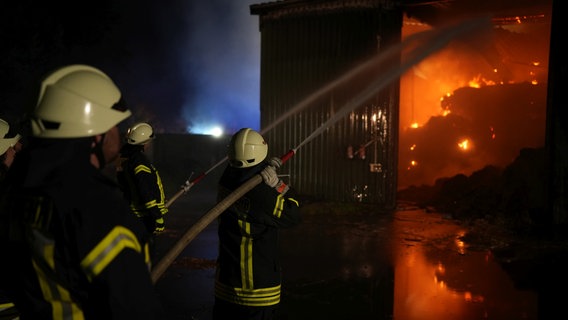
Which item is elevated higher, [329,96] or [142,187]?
[329,96]

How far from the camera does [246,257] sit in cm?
339

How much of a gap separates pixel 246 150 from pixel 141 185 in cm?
197

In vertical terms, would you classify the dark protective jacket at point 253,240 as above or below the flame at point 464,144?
above

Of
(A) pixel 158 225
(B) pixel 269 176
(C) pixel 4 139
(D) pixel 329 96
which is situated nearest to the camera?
(B) pixel 269 176

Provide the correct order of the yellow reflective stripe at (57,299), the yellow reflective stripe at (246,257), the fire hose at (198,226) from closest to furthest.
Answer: the yellow reflective stripe at (57,299)
the fire hose at (198,226)
the yellow reflective stripe at (246,257)

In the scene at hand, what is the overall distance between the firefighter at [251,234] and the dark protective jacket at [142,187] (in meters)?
1.74

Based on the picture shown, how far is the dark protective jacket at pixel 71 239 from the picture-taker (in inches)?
66.4

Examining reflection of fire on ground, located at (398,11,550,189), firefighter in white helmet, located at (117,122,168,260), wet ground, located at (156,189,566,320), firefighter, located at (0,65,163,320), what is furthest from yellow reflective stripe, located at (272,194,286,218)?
reflection of fire on ground, located at (398,11,550,189)

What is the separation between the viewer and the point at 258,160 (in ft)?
11.5

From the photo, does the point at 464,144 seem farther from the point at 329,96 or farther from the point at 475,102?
the point at 329,96

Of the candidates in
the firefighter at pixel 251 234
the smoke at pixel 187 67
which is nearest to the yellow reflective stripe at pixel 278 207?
the firefighter at pixel 251 234

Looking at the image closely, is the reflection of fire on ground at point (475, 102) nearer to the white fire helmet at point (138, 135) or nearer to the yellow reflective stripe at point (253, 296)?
the white fire helmet at point (138, 135)

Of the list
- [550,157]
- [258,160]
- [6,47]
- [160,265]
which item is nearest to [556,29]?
[550,157]

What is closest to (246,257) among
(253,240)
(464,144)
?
(253,240)
